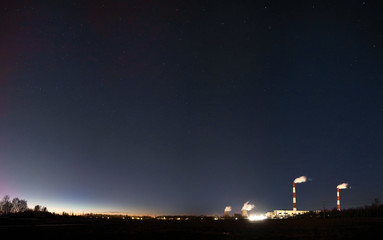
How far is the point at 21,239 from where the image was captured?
21766 millimetres

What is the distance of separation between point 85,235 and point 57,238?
2236 millimetres

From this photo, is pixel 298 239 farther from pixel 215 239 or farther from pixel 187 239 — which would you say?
pixel 187 239

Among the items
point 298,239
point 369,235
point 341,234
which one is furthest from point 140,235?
point 369,235

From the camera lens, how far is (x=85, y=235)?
24.4 meters

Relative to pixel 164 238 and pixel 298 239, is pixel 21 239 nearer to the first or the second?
pixel 164 238

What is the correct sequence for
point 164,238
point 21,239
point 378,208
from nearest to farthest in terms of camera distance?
point 21,239
point 164,238
point 378,208

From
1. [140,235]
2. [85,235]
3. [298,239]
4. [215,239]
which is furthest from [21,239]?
[298,239]

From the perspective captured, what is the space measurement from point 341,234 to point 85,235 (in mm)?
17533

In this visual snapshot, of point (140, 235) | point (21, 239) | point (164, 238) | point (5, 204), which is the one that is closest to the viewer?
point (21, 239)

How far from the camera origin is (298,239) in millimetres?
22656

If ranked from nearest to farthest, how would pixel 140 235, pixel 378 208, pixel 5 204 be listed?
pixel 140 235 → pixel 378 208 → pixel 5 204

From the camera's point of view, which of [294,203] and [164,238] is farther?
[294,203]

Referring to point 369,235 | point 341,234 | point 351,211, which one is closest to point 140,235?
point 341,234

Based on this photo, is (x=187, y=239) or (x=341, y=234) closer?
(x=187, y=239)
